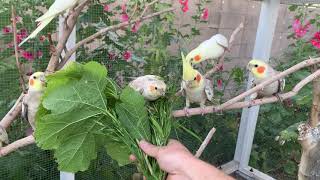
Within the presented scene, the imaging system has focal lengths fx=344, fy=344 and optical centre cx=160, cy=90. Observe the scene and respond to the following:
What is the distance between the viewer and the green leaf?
32.0 inches

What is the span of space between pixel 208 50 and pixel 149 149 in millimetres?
325

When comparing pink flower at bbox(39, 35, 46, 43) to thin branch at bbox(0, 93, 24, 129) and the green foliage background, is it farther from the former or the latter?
thin branch at bbox(0, 93, 24, 129)

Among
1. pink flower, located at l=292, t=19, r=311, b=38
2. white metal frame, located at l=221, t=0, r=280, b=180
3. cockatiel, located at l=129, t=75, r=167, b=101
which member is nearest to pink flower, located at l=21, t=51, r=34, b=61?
cockatiel, located at l=129, t=75, r=167, b=101

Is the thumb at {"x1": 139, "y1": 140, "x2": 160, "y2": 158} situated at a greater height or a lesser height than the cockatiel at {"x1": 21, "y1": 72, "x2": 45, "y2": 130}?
lesser

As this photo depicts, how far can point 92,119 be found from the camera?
82cm

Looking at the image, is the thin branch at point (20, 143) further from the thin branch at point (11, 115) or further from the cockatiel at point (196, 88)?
the cockatiel at point (196, 88)

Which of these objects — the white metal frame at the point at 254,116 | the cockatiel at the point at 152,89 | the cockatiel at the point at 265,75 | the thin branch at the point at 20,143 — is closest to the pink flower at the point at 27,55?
the thin branch at the point at 20,143

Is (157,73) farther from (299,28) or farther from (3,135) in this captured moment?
(299,28)

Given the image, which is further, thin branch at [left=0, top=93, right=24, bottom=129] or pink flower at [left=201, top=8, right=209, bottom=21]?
pink flower at [left=201, top=8, right=209, bottom=21]

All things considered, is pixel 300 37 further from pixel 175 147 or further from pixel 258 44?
pixel 175 147

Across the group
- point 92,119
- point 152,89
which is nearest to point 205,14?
point 152,89

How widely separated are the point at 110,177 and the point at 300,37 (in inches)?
50.0

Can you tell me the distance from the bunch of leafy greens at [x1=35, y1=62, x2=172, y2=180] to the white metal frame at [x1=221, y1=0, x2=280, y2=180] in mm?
981

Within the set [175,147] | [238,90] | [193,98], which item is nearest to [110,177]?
[193,98]
